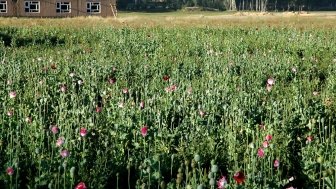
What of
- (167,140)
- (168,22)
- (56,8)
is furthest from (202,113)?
(56,8)

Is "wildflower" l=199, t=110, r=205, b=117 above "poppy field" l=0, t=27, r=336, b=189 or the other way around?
above

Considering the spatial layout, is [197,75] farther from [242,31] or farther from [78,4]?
[78,4]

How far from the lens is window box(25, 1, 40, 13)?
55125mm

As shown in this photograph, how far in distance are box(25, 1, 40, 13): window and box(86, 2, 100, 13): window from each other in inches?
218

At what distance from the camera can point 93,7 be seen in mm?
57469

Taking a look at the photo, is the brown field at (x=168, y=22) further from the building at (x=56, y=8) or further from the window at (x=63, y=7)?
the window at (x=63, y=7)

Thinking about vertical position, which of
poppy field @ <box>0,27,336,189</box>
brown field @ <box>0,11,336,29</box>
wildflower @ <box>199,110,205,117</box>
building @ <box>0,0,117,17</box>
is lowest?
poppy field @ <box>0,27,336,189</box>

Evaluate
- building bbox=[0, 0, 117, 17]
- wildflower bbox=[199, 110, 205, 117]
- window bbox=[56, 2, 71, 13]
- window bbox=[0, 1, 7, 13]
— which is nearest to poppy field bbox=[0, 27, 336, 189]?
wildflower bbox=[199, 110, 205, 117]

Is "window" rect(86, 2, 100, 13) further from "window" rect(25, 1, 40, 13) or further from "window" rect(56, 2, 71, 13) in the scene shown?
"window" rect(25, 1, 40, 13)

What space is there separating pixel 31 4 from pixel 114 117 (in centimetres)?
5244

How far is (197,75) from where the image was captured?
1052 centimetres

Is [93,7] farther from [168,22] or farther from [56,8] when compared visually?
[168,22]

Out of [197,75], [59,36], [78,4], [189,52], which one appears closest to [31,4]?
[78,4]

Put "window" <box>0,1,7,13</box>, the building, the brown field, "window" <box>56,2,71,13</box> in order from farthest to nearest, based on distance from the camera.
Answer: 1. "window" <box>56,2,71,13</box>
2. the building
3. "window" <box>0,1,7,13</box>
4. the brown field
